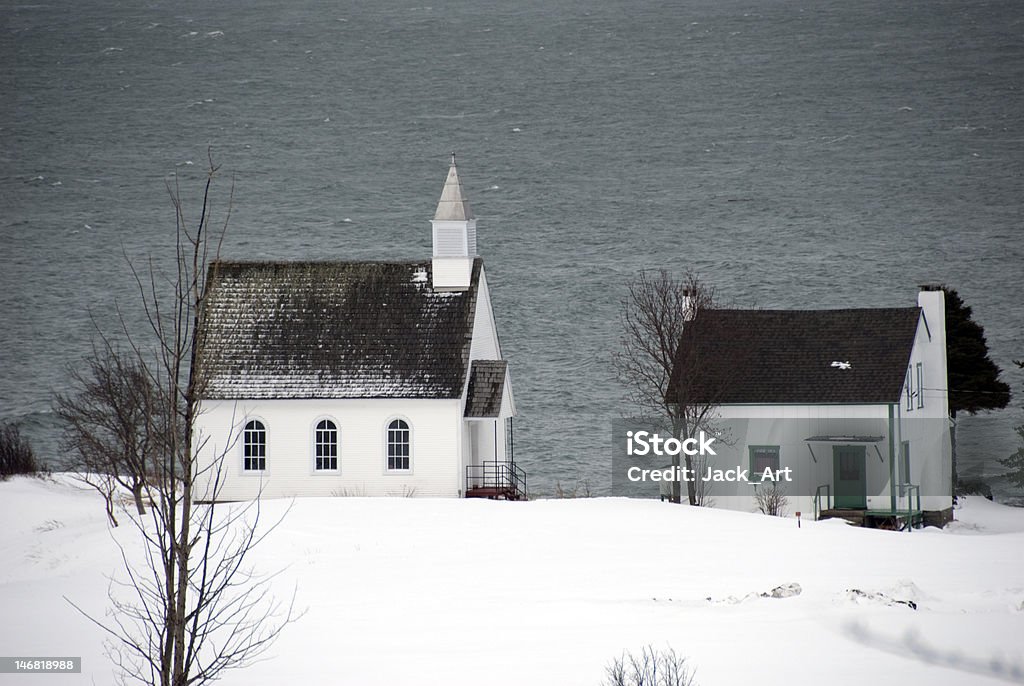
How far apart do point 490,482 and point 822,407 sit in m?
10.6

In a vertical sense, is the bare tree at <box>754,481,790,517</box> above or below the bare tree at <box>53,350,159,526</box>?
below

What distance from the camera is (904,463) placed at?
42.4 meters

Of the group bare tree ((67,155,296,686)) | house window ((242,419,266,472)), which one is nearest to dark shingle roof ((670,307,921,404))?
house window ((242,419,266,472))

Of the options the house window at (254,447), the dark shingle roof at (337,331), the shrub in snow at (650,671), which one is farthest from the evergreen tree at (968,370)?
the shrub in snow at (650,671)

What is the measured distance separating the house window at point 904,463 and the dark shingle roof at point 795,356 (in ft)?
6.50

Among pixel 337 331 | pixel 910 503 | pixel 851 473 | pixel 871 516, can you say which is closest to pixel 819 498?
pixel 851 473

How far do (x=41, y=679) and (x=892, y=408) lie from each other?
27.2m

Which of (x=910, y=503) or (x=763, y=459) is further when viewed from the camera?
(x=763, y=459)

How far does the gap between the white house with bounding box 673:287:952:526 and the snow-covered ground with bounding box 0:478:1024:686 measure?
3211 millimetres

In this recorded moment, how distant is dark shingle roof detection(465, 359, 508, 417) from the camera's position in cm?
4169

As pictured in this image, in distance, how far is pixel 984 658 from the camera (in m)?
22.4

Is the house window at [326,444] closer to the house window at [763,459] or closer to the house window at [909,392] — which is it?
the house window at [763,459]

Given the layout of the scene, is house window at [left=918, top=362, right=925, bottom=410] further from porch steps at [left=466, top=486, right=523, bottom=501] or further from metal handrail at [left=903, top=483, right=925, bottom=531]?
porch steps at [left=466, top=486, right=523, bottom=501]

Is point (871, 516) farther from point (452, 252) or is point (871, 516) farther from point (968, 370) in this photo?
point (968, 370)
